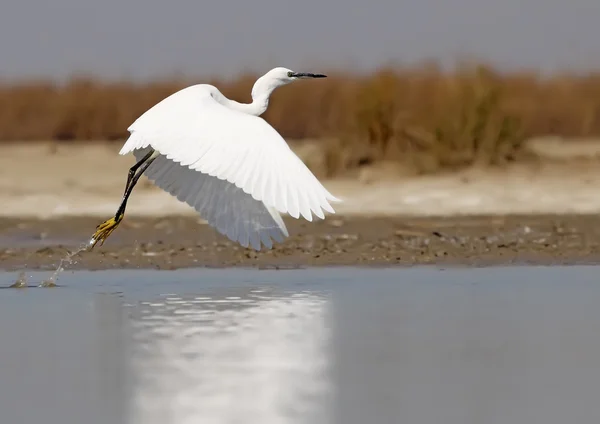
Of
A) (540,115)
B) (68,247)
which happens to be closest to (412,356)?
(68,247)

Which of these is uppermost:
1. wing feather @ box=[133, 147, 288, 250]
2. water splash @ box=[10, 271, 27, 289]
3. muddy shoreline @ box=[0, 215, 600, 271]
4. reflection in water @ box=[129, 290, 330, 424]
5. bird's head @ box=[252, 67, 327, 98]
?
bird's head @ box=[252, 67, 327, 98]

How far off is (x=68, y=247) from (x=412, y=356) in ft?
22.9

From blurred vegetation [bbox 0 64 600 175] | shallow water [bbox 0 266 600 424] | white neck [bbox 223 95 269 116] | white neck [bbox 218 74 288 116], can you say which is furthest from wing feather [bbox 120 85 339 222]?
blurred vegetation [bbox 0 64 600 175]

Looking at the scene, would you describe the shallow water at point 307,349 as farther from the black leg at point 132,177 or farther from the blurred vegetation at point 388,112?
the blurred vegetation at point 388,112

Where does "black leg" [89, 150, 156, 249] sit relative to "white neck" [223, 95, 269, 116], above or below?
below

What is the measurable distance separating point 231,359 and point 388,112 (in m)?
12.5

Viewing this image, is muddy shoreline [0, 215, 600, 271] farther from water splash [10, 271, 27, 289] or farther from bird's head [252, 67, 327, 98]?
bird's head [252, 67, 327, 98]

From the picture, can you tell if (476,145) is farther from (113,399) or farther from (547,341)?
(113,399)

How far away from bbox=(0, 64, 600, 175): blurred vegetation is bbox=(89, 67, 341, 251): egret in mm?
7775

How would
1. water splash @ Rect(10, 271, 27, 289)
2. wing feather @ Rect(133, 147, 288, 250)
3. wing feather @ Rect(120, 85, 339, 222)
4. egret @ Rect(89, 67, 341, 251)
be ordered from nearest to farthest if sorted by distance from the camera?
wing feather @ Rect(120, 85, 339, 222) < egret @ Rect(89, 67, 341, 251) < wing feather @ Rect(133, 147, 288, 250) < water splash @ Rect(10, 271, 27, 289)

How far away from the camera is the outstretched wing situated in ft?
27.9

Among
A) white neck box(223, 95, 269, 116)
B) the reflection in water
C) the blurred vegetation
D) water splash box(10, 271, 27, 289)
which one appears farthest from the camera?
the blurred vegetation

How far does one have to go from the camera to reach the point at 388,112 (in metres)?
20.4

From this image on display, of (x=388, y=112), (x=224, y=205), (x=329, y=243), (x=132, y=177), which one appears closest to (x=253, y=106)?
(x=224, y=205)
